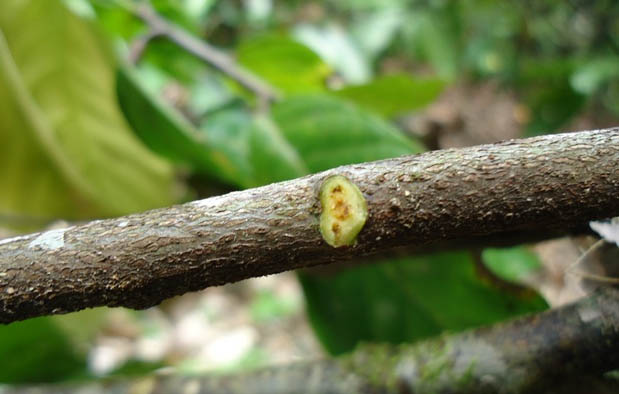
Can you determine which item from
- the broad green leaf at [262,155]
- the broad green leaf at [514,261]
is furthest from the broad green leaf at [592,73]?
the broad green leaf at [262,155]

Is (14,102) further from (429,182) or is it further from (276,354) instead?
(276,354)

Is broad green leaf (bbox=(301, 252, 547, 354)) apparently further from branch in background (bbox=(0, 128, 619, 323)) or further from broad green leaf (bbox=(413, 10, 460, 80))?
broad green leaf (bbox=(413, 10, 460, 80))

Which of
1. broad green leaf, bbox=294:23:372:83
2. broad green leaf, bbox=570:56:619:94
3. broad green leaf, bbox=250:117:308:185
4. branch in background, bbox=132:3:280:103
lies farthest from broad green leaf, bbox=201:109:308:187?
broad green leaf, bbox=294:23:372:83

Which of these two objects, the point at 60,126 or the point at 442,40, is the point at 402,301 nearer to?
the point at 60,126

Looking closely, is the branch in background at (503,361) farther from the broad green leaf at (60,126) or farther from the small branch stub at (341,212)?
the broad green leaf at (60,126)

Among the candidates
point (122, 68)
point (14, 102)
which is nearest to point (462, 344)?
point (122, 68)

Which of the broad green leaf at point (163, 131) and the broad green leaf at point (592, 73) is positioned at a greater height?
the broad green leaf at point (163, 131)

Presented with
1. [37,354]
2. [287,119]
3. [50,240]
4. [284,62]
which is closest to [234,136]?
[287,119]
